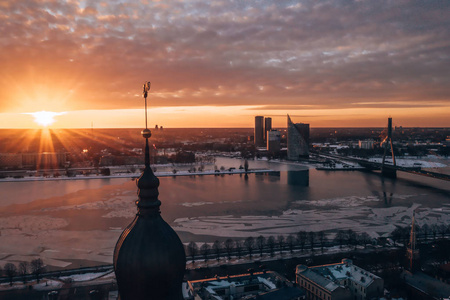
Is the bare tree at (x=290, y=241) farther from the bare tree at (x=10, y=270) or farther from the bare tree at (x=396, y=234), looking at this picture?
the bare tree at (x=10, y=270)

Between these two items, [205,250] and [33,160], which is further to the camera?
[33,160]

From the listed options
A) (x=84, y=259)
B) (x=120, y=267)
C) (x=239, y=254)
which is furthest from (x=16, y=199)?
(x=120, y=267)

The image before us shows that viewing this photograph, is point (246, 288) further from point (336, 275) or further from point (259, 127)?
point (259, 127)

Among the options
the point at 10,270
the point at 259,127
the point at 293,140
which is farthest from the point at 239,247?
the point at 259,127

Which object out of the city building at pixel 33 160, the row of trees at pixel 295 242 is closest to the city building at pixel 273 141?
the city building at pixel 33 160

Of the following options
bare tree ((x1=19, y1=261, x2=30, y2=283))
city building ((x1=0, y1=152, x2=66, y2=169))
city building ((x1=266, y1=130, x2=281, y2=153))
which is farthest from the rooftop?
city building ((x1=266, y1=130, x2=281, y2=153))
